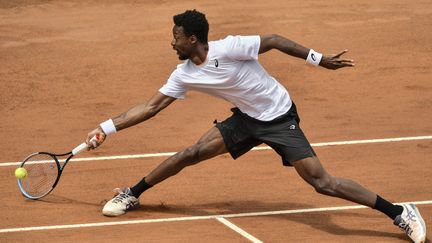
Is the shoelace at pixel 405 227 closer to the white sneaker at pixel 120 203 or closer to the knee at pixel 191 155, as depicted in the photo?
the knee at pixel 191 155

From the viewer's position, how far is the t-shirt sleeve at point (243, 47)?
11.6 meters

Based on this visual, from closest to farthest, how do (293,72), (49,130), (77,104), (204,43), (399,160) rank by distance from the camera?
1. (204,43)
2. (399,160)
3. (49,130)
4. (77,104)
5. (293,72)

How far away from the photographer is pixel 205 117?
16.2 m

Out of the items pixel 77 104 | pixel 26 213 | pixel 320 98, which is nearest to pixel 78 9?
pixel 77 104

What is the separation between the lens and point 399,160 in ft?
47.2

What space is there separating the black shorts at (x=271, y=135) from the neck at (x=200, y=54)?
801 mm

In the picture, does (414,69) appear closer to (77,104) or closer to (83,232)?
(77,104)

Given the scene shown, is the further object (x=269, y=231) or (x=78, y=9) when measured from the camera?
(x=78, y=9)

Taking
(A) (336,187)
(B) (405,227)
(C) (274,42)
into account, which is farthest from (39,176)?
(B) (405,227)

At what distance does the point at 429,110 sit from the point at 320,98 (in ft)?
5.36

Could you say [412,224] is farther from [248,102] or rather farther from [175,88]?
[175,88]

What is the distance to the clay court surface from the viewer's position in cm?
1248

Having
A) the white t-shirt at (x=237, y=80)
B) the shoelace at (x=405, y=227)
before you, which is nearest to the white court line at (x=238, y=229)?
the white t-shirt at (x=237, y=80)

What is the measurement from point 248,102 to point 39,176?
8.68 ft
